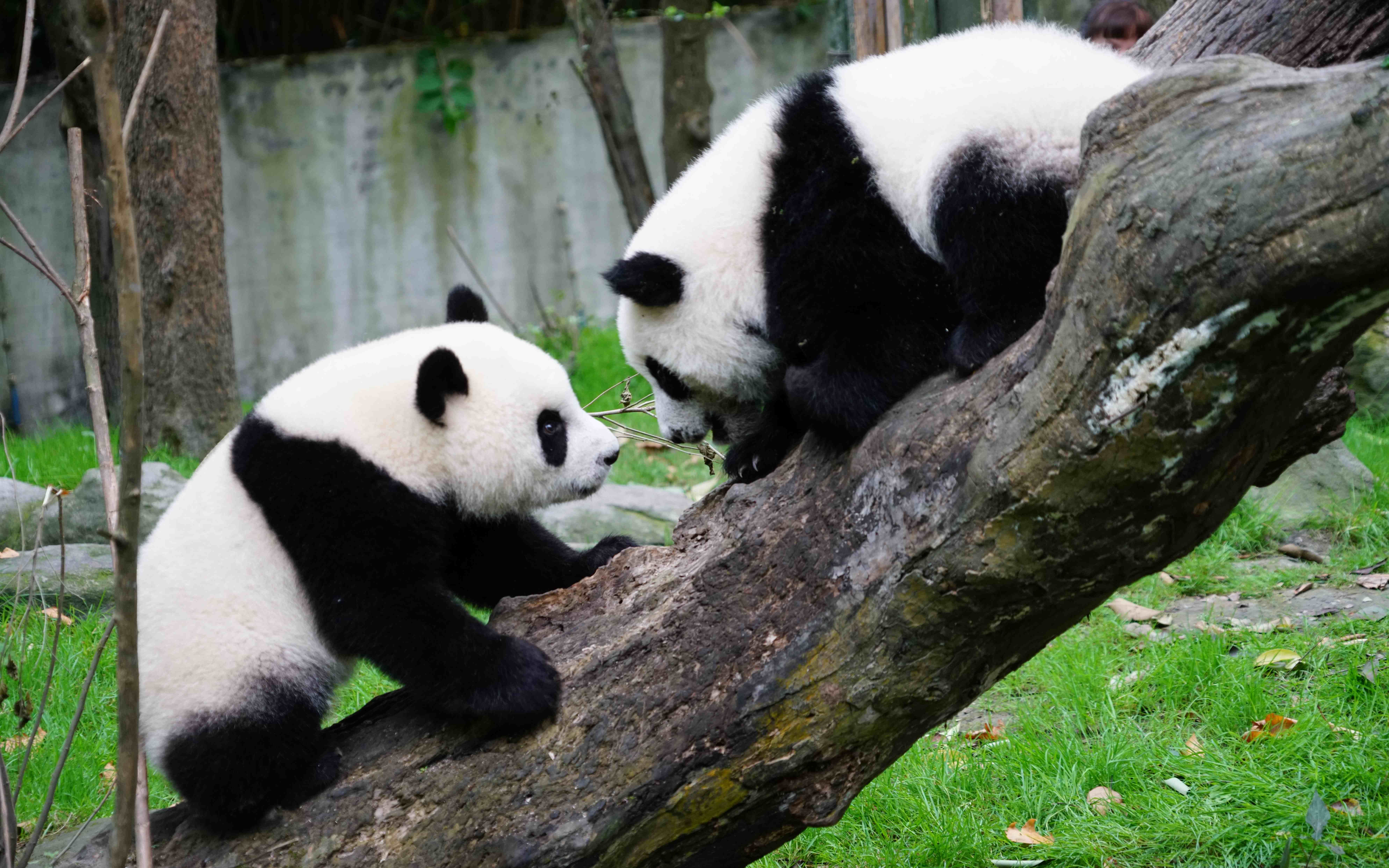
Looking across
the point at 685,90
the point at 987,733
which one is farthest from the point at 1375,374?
the point at 685,90

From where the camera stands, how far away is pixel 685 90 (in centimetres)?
906

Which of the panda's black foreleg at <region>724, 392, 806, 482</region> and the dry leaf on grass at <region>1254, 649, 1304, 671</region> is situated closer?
the panda's black foreleg at <region>724, 392, 806, 482</region>

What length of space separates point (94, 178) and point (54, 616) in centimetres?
432

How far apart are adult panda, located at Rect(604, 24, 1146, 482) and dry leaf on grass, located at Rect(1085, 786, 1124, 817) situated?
1636 millimetres

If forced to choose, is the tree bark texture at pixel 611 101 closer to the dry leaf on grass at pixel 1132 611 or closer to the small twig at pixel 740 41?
the small twig at pixel 740 41

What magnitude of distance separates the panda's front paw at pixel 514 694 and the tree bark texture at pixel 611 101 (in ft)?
19.3

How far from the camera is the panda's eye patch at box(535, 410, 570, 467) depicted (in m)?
3.20

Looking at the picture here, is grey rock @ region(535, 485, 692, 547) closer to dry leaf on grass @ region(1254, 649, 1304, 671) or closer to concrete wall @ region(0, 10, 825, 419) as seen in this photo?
dry leaf on grass @ region(1254, 649, 1304, 671)

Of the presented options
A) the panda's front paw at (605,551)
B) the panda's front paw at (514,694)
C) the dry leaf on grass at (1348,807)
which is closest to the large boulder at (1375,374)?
the dry leaf on grass at (1348,807)

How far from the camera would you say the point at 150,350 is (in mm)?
7125

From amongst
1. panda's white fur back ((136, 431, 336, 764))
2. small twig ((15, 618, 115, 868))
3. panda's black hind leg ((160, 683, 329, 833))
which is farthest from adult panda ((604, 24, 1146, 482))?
small twig ((15, 618, 115, 868))

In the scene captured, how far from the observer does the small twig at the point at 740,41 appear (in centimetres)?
1019

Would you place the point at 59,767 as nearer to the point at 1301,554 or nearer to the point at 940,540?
the point at 940,540

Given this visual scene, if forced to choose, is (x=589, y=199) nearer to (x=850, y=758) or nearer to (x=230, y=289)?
(x=230, y=289)
